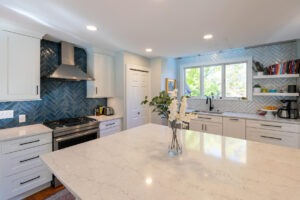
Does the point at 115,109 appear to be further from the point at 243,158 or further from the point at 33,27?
the point at 243,158

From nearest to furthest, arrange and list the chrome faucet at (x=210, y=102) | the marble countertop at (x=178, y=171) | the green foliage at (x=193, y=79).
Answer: the marble countertop at (x=178, y=171) < the chrome faucet at (x=210, y=102) < the green foliage at (x=193, y=79)

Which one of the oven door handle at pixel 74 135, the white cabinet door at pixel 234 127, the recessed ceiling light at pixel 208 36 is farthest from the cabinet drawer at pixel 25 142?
the white cabinet door at pixel 234 127

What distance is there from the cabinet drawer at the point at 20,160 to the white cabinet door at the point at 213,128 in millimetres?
3153

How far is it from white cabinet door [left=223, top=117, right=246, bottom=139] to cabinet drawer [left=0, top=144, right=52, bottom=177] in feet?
11.1

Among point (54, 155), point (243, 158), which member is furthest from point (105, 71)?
point (243, 158)

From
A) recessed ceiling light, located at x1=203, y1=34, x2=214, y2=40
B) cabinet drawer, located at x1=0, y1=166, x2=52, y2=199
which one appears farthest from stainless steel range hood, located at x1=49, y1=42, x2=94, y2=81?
recessed ceiling light, located at x1=203, y1=34, x2=214, y2=40

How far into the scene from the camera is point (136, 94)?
3.55 meters

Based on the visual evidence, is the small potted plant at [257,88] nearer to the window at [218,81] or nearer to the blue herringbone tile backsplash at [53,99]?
the window at [218,81]

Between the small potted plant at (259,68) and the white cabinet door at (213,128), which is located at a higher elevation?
the small potted plant at (259,68)

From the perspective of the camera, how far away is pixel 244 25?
2055 mm

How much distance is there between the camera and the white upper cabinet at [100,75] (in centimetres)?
310

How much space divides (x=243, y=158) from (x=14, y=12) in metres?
2.90

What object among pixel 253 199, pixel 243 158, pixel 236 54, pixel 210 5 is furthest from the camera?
pixel 236 54

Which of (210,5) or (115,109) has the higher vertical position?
(210,5)
